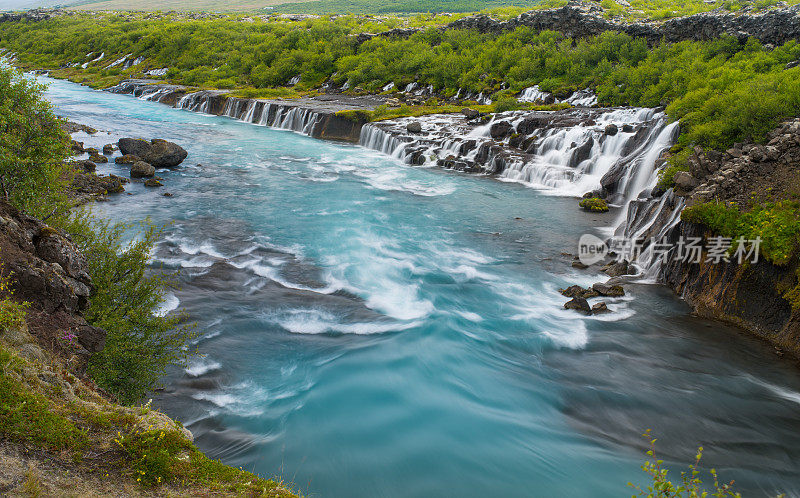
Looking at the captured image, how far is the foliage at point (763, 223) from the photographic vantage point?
52.9 feet

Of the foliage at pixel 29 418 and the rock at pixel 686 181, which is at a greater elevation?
the rock at pixel 686 181

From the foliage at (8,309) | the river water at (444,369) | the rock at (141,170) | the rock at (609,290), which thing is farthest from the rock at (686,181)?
the rock at (141,170)

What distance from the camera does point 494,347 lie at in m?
16.5

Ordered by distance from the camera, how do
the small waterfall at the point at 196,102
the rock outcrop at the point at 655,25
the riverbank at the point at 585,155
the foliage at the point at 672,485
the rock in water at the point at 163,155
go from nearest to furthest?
the foliage at the point at 672,485 → the riverbank at the point at 585,155 → the rock in water at the point at 163,155 → the rock outcrop at the point at 655,25 → the small waterfall at the point at 196,102

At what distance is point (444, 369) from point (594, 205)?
18152 millimetres

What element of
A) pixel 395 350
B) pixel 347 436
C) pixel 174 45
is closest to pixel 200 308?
pixel 395 350

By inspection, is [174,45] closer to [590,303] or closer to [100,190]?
[100,190]

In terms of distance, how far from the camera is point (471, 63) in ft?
214

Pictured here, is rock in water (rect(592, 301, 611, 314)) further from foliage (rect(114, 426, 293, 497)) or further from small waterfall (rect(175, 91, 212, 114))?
small waterfall (rect(175, 91, 212, 114))

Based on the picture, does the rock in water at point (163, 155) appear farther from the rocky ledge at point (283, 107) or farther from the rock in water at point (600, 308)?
the rock in water at point (600, 308)

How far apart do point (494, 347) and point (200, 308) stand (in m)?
9.71

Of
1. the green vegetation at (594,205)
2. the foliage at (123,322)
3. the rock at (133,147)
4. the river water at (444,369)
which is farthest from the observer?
the rock at (133,147)

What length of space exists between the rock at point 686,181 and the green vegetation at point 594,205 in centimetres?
772

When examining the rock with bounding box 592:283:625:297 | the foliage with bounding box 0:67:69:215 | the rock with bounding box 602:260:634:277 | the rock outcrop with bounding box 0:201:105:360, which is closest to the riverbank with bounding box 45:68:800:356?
the rock with bounding box 602:260:634:277
